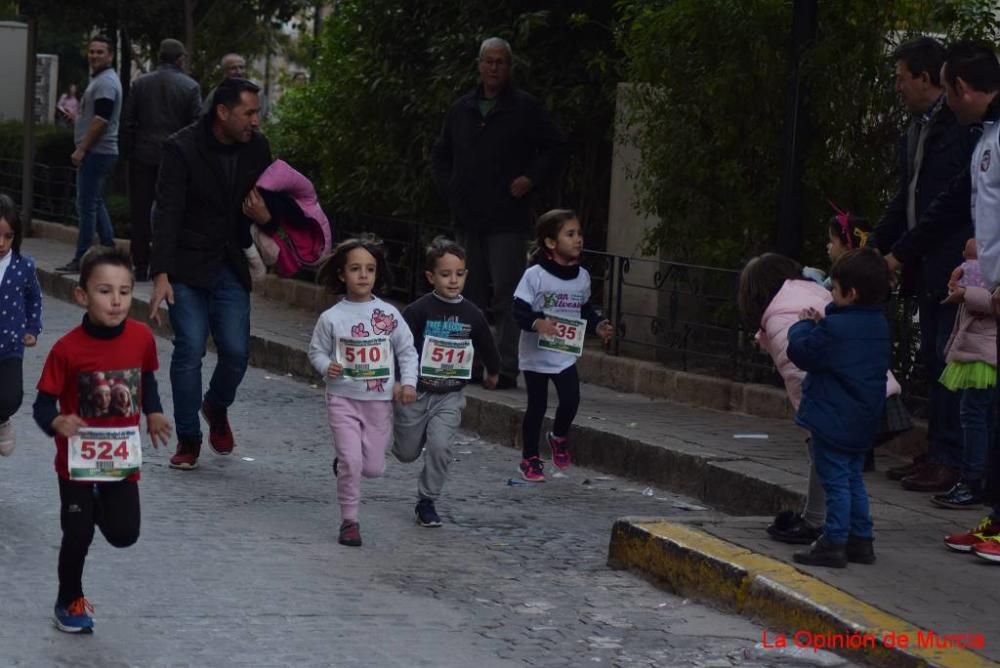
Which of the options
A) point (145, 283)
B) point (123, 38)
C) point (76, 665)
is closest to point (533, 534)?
point (76, 665)

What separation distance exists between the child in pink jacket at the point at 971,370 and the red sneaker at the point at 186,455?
3.42 m

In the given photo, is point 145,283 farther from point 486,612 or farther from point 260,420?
point 486,612

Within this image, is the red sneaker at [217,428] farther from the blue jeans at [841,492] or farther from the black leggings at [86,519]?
the blue jeans at [841,492]

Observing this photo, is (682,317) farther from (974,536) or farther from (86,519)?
(86,519)

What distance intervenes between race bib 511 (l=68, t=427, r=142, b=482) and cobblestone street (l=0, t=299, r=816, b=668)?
501mm

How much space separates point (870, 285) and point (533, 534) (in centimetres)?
198

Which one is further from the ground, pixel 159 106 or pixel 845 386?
pixel 159 106

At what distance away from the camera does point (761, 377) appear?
11.1 m

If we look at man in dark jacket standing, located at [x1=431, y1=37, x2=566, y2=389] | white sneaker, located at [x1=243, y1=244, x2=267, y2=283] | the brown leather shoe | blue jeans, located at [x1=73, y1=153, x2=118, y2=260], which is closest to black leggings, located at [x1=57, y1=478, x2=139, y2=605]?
white sneaker, located at [x1=243, y1=244, x2=267, y2=283]

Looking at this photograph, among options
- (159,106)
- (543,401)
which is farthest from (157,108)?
(543,401)

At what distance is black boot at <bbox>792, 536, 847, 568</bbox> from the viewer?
22.9 feet

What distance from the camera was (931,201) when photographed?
853 centimetres

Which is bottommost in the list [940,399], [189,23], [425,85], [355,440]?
[355,440]

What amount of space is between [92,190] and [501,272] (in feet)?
19.6
